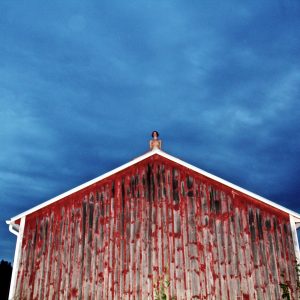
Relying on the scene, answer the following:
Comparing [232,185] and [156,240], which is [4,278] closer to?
[156,240]

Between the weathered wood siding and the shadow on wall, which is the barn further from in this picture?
the shadow on wall

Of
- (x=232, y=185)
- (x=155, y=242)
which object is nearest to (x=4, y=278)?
(x=155, y=242)

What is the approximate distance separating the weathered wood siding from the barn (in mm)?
29

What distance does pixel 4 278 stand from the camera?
30.5 m

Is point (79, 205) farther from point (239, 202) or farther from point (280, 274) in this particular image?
point (280, 274)

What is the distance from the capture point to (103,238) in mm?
12250

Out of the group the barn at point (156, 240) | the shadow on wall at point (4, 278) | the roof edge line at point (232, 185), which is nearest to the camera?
the barn at point (156, 240)

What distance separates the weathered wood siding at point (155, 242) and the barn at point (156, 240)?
0.03m

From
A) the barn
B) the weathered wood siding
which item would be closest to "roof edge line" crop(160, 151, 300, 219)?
the barn

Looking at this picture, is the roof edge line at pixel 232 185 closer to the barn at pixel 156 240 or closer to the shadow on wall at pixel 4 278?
the barn at pixel 156 240

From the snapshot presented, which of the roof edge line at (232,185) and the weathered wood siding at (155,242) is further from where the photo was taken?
the roof edge line at (232,185)

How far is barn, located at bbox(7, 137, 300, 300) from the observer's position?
11.1m

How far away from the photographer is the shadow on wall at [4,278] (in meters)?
29.3

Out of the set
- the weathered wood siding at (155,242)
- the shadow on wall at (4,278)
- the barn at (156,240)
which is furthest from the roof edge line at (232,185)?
the shadow on wall at (4,278)
